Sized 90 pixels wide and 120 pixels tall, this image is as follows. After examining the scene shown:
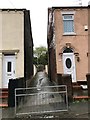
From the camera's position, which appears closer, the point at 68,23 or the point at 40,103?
the point at 40,103


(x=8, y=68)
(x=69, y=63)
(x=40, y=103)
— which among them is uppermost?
(x=69, y=63)

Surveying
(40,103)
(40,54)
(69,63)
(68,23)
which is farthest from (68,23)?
(40,54)

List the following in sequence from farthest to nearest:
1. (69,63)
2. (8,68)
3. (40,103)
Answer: (69,63) → (8,68) → (40,103)

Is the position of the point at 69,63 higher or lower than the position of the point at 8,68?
higher

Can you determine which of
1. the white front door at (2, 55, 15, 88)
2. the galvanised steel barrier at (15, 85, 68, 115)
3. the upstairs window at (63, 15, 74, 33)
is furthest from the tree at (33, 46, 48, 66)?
the galvanised steel barrier at (15, 85, 68, 115)

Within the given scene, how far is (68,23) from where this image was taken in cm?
1894

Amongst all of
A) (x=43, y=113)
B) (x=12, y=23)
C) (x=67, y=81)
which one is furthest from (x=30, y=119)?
(x=12, y=23)

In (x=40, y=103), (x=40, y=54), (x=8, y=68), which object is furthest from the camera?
(x=40, y=54)

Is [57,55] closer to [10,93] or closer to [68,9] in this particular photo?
[68,9]

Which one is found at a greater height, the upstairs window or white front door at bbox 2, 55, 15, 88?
Answer: the upstairs window

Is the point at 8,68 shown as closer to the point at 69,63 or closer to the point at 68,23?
the point at 69,63

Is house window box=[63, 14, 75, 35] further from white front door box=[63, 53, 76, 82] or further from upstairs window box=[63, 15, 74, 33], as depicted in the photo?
white front door box=[63, 53, 76, 82]

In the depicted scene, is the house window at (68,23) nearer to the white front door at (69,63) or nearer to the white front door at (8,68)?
the white front door at (69,63)

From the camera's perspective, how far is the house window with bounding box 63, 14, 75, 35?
62.1ft
